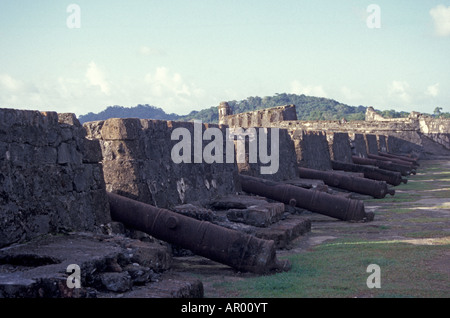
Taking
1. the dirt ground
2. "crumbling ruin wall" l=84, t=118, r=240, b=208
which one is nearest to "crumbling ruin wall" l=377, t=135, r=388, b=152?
the dirt ground

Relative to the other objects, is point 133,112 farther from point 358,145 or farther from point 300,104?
point 358,145

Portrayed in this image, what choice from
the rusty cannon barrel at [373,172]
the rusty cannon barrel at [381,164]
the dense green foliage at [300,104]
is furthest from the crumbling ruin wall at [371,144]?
the dense green foliage at [300,104]

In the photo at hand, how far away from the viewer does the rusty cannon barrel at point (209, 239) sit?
6.91 m

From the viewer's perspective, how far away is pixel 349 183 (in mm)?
15516

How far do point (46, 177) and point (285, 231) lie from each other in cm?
372

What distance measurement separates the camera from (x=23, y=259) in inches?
216

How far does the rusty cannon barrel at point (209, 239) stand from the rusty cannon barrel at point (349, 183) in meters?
8.61

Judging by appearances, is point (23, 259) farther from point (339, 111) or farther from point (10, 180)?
point (339, 111)

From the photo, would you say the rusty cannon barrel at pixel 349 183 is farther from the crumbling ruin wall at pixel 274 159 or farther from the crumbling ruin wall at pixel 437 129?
the crumbling ruin wall at pixel 437 129

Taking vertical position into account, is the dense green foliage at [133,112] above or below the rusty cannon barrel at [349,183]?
above

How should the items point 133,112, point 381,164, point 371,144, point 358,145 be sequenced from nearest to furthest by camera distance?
1. point 381,164
2. point 358,145
3. point 371,144
4. point 133,112

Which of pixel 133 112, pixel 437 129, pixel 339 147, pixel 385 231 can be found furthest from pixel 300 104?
pixel 385 231

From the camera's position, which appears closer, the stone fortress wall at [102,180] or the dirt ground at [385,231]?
the stone fortress wall at [102,180]

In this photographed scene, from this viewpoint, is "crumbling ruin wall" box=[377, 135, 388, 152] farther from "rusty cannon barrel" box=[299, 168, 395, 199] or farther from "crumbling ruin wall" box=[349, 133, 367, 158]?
"rusty cannon barrel" box=[299, 168, 395, 199]
